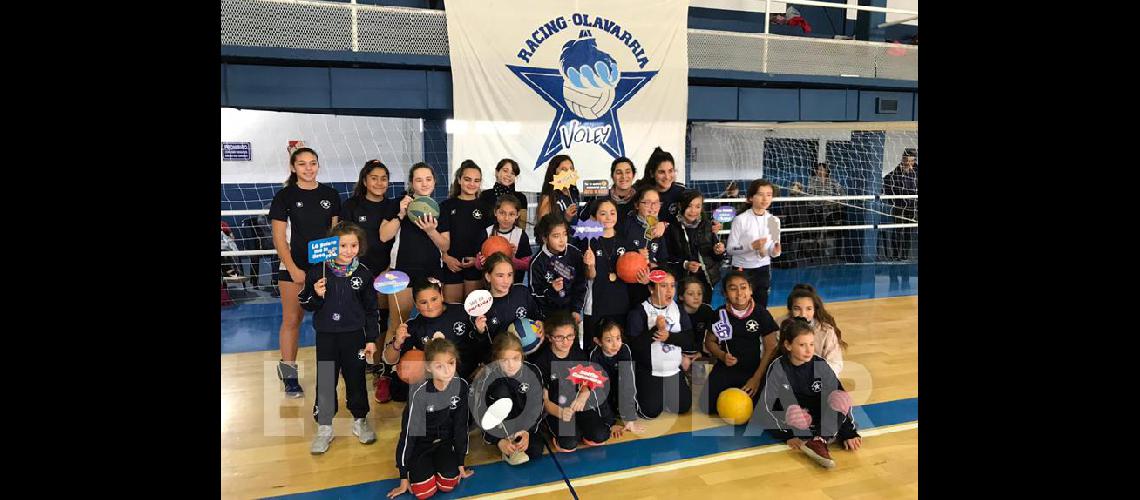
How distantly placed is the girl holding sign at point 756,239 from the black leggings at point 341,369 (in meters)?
2.81

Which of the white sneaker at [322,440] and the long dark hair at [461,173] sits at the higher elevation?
the long dark hair at [461,173]

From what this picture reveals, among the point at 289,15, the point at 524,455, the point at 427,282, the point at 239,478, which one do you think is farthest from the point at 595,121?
the point at 239,478

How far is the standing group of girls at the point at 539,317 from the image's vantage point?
11.7 feet

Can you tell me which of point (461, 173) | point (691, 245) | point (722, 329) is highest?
point (461, 173)

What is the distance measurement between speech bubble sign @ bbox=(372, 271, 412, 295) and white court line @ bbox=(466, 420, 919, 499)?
A: 3.74 feet

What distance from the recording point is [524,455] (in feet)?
11.5

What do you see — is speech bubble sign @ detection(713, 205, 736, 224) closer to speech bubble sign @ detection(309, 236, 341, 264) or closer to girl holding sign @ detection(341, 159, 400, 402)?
girl holding sign @ detection(341, 159, 400, 402)

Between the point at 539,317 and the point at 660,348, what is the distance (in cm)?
79

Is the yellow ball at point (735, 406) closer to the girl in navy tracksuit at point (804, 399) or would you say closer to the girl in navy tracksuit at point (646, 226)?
the girl in navy tracksuit at point (804, 399)

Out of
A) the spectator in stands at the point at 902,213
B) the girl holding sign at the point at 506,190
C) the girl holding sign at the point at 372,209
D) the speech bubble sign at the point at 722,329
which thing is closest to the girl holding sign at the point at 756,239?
the speech bubble sign at the point at 722,329

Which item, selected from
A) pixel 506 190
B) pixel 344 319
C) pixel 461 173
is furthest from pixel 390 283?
pixel 506 190

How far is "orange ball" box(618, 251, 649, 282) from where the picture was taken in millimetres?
4148

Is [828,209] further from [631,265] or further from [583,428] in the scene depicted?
[583,428]

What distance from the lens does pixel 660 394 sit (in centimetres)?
416
